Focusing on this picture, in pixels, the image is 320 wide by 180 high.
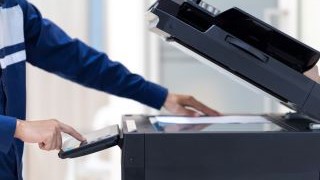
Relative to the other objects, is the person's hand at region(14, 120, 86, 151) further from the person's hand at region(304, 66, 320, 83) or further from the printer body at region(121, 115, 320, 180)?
the person's hand at region(304, 66, 320, 83)

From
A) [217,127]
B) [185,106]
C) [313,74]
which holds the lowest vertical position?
[185,106]

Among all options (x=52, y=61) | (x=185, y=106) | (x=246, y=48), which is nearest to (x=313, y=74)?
(x=246, y=48)

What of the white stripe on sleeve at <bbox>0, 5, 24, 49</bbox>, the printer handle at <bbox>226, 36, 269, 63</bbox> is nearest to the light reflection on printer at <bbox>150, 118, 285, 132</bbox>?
the printer handle at <bbox>226, 36, 269, 63</bbox>

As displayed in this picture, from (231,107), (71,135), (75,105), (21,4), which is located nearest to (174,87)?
(231,107)

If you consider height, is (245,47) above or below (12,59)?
above

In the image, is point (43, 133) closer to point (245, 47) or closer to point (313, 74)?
point (245, 47)

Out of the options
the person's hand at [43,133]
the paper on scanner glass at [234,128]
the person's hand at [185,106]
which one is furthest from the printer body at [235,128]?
the person's hand at [185,106]

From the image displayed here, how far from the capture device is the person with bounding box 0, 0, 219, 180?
3.11 ft

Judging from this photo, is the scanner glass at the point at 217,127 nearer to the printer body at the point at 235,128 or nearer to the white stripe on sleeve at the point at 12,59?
the printer body at the point at 235,128

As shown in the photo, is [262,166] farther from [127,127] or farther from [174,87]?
[174,87]

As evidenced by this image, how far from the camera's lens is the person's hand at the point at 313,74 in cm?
77

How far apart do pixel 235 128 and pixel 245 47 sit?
0.13m

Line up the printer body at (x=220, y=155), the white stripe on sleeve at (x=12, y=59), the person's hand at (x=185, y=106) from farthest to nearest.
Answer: the person's hand at (x=185, y=106), the white stripe on sleeve at (x=12, y=59), the printer body at (x=220, y=155)

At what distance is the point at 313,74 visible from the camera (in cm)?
79
